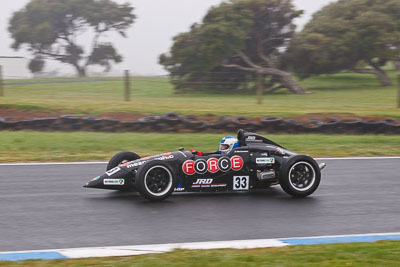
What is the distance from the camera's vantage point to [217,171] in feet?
25.7

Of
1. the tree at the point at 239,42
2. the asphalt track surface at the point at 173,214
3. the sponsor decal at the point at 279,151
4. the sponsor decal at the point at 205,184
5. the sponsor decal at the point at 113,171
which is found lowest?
the asphalt track surface at the point at 173,214

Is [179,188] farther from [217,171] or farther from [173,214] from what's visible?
[173,214]

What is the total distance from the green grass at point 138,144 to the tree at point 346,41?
21.3m

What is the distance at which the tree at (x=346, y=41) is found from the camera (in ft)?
117

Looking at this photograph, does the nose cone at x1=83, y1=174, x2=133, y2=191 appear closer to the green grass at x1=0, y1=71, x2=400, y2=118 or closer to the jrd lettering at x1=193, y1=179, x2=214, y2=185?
the jrd lettering at x1=193, y1=179, x2=214, y2=185

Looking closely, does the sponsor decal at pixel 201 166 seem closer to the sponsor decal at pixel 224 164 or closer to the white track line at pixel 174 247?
the sponsor decal at pixel 224 164

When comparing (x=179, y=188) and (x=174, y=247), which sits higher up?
(x=179, y=188)

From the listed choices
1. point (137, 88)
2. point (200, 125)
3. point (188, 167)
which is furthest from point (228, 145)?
point (137, 88)

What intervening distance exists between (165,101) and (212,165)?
13302mm

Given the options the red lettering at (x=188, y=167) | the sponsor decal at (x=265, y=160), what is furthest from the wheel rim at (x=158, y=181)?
the sponsor decal at (x=265, y=160)

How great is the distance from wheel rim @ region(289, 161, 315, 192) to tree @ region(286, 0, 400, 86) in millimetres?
27934

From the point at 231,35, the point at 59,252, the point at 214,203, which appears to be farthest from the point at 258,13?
the point at 59,252

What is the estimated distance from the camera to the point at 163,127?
14.6m

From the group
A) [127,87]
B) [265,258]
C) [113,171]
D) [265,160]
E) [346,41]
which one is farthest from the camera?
[346,41]
